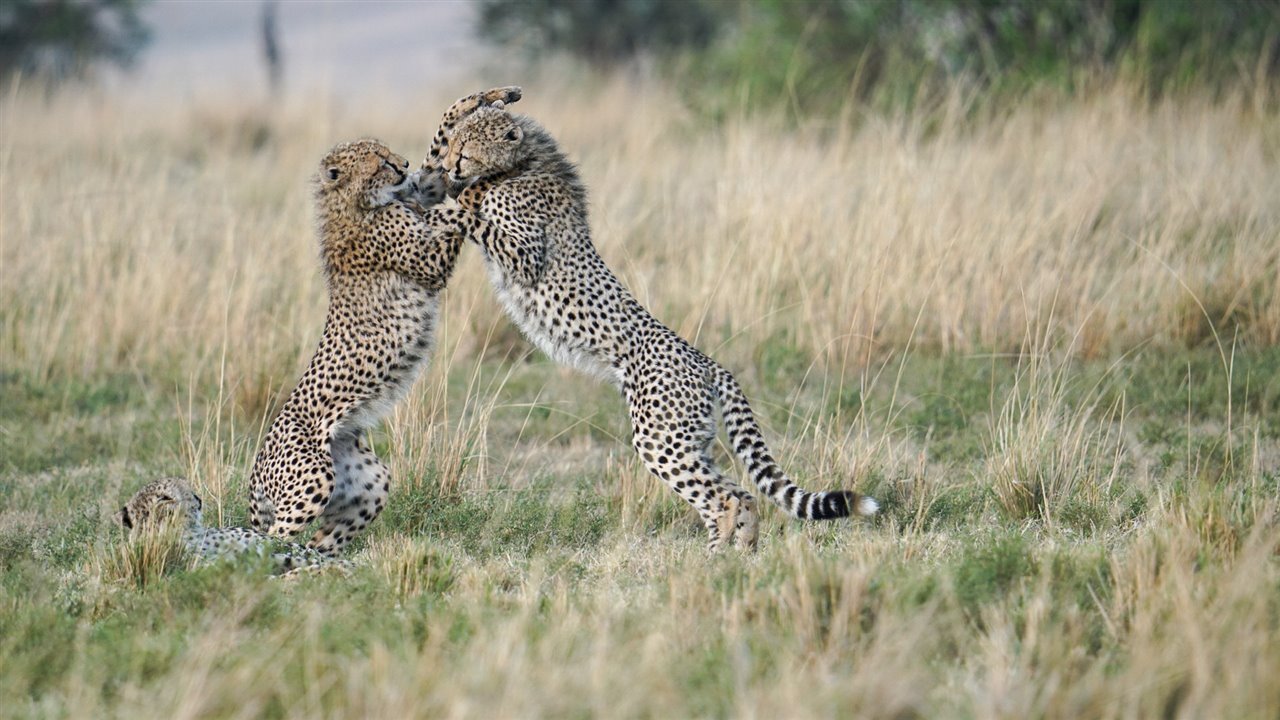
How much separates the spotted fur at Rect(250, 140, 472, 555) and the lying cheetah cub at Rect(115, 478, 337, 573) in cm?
13

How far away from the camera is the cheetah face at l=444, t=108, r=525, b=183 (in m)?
4.83

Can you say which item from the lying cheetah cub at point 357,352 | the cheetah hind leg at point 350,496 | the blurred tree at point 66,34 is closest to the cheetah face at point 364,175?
the lying cheetah cub at point 357,352

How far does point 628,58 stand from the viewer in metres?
20.0

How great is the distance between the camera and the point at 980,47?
11914 mm

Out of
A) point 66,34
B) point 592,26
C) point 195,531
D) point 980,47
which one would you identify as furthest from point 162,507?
point 66,34

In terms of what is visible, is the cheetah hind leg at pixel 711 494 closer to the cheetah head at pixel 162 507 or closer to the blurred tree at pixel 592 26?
the cheetah head at pixel 162 507

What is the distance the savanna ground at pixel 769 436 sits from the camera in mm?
3316

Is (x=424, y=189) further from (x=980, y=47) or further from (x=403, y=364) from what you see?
(x=980, y=47)

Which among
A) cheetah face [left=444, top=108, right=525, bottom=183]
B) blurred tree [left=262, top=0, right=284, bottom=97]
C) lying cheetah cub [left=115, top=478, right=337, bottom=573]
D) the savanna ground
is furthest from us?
blurred tree [left=262, top=0, right=284, bottom=97]

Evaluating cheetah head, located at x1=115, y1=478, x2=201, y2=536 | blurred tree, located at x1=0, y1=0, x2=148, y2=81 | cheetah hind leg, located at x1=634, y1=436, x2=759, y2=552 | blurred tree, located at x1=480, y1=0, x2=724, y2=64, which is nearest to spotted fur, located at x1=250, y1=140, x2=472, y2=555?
cheetah head, located at x1=115, y1=478, x2=201, y2=536

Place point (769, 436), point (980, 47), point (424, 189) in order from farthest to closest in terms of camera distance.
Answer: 1. point (980, 47)
2. point (769, 436)
3. point (424, 189)

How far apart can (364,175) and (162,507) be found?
3.99 feet

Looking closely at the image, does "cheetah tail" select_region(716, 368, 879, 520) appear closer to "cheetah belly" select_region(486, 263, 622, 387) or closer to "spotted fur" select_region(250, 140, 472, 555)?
"cheetah belly" select_region(486, 263, 622, 387)

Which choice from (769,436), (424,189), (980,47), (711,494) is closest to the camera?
(711,494)
